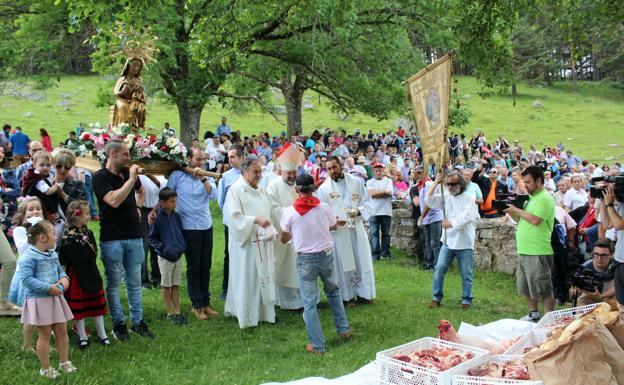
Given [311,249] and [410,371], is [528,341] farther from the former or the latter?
[311,249]

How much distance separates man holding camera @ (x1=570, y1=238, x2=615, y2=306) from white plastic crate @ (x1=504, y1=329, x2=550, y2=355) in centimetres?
259

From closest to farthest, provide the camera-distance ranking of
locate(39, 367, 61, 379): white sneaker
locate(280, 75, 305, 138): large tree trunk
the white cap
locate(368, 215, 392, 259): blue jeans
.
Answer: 1. locate(39, 367, 61, 379): white sneaker
2. the white cap
3. locate(368, 215, 392, 259): blue jeans
4. locate(280, 75, 305, 138): large tree trunk

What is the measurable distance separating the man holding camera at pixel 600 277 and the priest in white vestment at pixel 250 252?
407cm

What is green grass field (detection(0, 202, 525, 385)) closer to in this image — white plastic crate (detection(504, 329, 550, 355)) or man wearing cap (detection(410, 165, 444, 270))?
white plastic crate (detection(504, 329, 550, 355))

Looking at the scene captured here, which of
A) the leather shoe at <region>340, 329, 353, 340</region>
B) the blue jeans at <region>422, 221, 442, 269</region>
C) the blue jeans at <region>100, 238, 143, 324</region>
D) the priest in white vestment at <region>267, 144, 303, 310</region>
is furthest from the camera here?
the blue jeans at <region>422, 221, 442, 269</region>

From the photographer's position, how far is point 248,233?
8.28 metres

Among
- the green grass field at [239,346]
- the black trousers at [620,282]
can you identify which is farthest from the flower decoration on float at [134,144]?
the black trousers at [620,282]

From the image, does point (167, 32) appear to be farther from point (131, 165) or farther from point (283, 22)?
point (131, 165)

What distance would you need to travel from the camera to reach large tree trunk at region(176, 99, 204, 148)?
19.2m

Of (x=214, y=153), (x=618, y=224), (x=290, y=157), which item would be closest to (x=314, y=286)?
(x=290, y=157)

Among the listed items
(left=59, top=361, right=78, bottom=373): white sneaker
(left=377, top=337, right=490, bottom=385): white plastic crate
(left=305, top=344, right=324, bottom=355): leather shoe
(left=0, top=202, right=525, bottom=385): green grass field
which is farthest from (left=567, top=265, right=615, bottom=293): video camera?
(left=59, top=361, right=78, bottom=373): white sneaker

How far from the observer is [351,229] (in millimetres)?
9562

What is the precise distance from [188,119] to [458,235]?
11928 millimetres

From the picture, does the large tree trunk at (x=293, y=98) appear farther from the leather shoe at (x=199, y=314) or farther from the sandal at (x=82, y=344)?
the sandal at (x=82, y=344)
